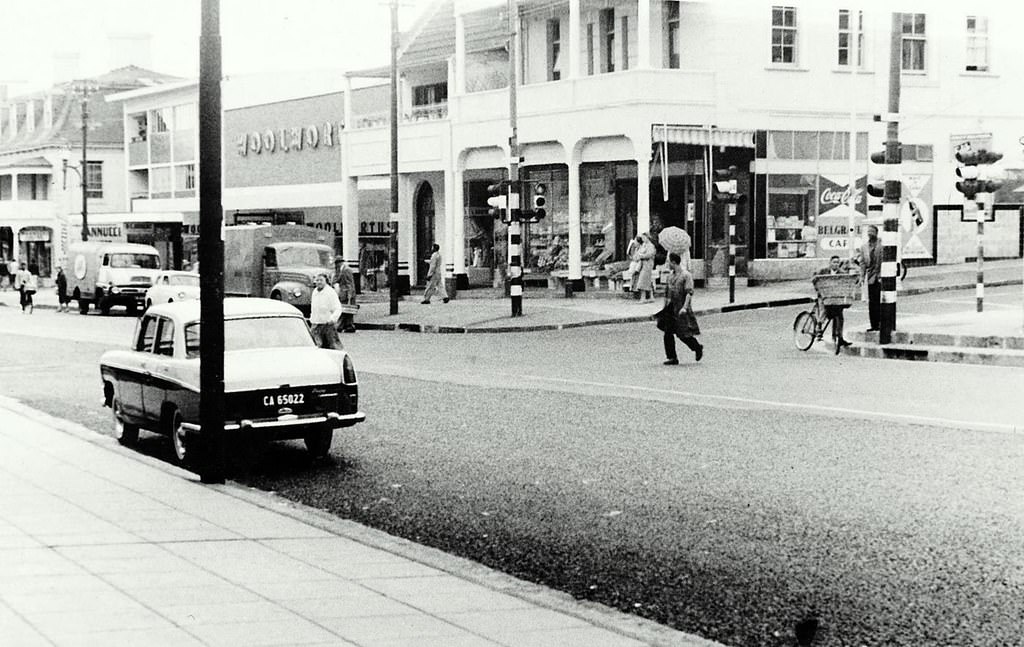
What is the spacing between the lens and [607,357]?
23391 mm

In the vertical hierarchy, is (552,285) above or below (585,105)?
below

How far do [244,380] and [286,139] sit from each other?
155 feet

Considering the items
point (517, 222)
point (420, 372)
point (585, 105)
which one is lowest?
point (420, 372)

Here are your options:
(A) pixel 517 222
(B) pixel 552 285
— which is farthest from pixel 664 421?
(B) pixel 552 285

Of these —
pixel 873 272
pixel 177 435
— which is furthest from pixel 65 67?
pixel 177 435

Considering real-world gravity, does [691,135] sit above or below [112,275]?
above

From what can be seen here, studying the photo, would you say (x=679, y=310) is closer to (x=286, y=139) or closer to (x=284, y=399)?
(x=284, y=399)

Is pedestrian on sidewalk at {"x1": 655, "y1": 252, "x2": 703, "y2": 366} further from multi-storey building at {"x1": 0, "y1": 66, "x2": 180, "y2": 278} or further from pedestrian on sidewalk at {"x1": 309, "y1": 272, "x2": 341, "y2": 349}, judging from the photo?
multi-storey building at {"x1": 0, "y1": 66, "x2": 180, "y2": 278}

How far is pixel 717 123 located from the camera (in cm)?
3722

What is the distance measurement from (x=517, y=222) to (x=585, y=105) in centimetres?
661

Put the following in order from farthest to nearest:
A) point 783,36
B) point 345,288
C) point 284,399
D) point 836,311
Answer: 1. point 783,36
2. point 345,288
3. point 836,311
4. point 284,399

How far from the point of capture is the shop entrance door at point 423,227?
48.7 meters

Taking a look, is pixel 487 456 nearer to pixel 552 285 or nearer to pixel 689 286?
pixel 689 286

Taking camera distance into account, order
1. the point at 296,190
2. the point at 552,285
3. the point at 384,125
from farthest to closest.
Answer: the point at 296,190 → the point at 384,125 → the point at 552,285
